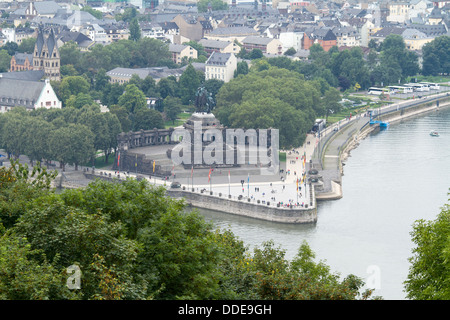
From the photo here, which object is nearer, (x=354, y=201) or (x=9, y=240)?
(x=9, y=240)

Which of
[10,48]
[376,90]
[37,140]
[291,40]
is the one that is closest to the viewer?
[37,140]

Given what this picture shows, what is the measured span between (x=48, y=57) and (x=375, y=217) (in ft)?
197

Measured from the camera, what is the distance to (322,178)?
237ft

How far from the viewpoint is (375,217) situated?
61.9 metres

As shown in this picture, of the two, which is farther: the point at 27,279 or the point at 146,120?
the point at 146,120

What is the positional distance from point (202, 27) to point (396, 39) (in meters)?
33.7

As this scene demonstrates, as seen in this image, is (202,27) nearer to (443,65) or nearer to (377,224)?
(443,65)

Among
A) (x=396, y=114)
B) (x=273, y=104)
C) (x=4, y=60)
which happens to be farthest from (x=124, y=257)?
(x=4, y=60)

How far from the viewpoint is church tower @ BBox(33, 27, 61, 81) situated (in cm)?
11181

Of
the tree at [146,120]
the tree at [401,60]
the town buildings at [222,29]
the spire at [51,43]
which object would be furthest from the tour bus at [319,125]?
the tree at [401,60]

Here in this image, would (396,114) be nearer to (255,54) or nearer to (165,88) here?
(165,88)

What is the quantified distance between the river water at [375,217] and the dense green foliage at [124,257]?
9031 millimetres

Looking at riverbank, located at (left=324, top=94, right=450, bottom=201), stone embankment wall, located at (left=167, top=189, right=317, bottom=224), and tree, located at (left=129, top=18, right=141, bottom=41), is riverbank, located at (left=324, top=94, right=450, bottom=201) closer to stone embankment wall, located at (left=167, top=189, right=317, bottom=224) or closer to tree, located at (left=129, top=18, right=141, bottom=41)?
stone embankment wall, located at (left=167, top=189, right=317, bottom=224)
